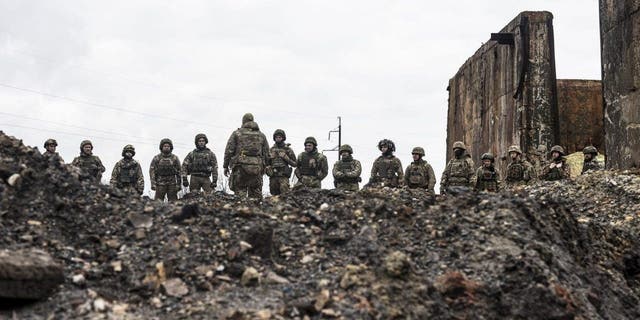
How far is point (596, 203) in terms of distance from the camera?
1000cm

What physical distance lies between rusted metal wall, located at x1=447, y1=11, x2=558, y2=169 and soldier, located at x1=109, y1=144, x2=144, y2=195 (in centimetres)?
709

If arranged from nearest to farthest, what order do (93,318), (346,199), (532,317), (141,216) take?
(93,318) < (532,317) < (141,216) < (346,199)

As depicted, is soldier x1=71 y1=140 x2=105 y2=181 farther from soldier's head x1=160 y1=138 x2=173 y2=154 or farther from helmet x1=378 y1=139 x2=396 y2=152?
helmet x1=378 y1=139 x2=396 y2=152

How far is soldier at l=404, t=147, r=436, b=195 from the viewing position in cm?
1265

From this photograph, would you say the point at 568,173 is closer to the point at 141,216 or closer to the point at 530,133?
the point at 530,133

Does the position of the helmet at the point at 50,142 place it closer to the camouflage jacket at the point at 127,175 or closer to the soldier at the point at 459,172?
the camouflage jacket at the point at 127,175

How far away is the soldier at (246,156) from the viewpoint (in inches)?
477

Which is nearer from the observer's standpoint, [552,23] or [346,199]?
[346,199]

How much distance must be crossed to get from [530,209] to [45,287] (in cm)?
389

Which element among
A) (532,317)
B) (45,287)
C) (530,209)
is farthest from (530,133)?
(45,287)

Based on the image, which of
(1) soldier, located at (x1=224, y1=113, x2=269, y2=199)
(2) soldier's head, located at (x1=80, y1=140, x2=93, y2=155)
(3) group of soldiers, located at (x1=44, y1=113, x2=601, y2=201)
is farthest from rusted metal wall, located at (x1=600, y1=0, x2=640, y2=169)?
(2) soldier's head, located at (x1=80, y1=140, x2=93, y2=155)

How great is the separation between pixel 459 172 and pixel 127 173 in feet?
18.5

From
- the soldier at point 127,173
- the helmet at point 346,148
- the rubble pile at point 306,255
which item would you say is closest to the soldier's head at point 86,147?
the soldier at point 127,173

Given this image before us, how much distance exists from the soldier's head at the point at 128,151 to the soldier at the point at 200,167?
98 cm
